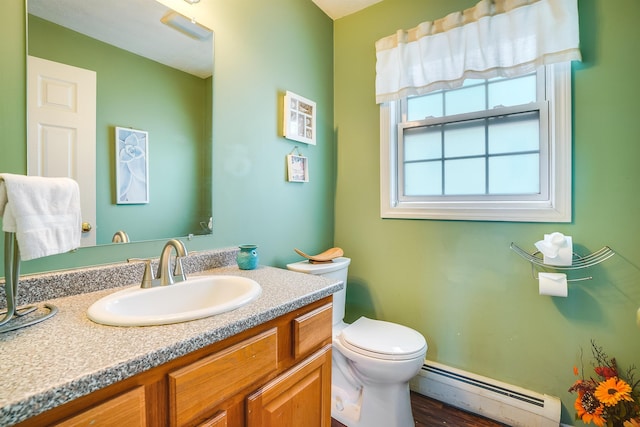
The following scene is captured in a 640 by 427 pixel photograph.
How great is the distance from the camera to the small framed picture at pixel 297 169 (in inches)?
66.7

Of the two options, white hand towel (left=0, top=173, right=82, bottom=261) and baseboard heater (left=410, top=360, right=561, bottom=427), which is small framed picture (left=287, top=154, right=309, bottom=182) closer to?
white hand towel (left=0, top=173, right=82, bottom=261)

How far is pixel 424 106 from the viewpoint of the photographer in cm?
182

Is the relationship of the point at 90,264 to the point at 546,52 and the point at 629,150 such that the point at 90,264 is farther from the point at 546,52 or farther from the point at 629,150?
the point at 629,150

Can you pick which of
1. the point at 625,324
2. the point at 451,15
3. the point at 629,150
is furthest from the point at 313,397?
the point at 451,15

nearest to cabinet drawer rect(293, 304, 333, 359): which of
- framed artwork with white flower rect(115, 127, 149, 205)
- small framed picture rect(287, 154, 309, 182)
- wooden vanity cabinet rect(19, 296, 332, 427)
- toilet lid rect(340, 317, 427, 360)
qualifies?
wooden vanity cabinet rect(19, 296, 332, 427)

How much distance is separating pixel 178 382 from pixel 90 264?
0.62 m

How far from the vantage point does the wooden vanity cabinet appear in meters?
0.54

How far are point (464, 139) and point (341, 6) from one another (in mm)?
1197

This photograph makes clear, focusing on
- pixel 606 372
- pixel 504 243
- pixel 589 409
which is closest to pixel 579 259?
pixel 504 243

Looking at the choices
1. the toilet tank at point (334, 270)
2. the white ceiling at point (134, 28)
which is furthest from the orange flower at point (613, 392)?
the white ceiling at point (134, 28)

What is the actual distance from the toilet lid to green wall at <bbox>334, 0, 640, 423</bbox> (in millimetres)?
337

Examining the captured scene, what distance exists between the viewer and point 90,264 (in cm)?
97

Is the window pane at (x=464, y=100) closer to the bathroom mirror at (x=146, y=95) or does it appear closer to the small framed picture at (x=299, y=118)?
the small framed picture at (x=299, y=118)

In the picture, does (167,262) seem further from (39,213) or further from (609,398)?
(609,398)
